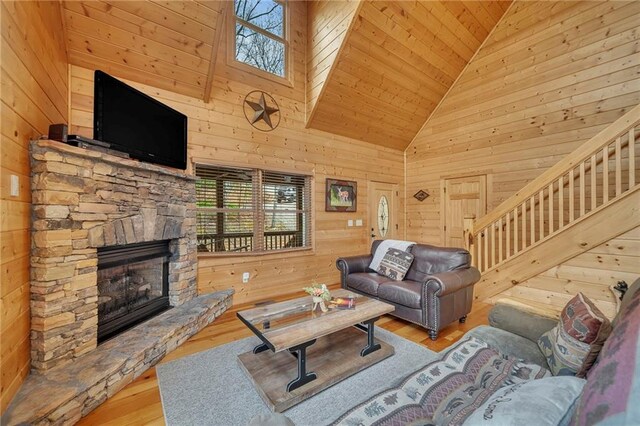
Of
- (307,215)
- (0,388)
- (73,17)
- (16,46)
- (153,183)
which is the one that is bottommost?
(0,388)

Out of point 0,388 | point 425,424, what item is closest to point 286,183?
point 0,388

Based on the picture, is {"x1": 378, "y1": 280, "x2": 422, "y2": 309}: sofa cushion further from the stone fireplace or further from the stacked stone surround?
the stacked stone surround

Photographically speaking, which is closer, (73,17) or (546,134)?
(73,17)

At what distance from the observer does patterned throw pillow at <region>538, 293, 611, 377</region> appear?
3.69 feet

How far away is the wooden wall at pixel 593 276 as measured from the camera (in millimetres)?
2730

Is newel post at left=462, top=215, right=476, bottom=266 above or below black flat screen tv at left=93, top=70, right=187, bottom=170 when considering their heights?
below

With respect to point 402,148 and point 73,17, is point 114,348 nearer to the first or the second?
point 73,17

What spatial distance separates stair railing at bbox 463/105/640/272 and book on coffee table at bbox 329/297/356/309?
242cm

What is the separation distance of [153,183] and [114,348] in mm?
1549

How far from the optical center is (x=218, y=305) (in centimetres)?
329

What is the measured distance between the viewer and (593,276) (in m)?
2.96

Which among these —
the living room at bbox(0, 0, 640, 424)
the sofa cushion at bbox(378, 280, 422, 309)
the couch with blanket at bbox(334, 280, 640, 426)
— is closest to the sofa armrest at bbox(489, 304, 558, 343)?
the couch with blanket at bbox(334, 280, 640, 426)

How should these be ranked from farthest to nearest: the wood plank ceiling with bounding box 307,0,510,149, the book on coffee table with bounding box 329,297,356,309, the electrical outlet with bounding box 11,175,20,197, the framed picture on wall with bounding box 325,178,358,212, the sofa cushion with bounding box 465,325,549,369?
the framed picture on wall with bounding box 325,178,358,212 → the wood plank ceiling with bounding box 307,0,510,149 → the book on coffee table with bounding box 329,297,356,309 → the electrical outlet with bounding box 11,175,20,197 → the sofa cushion with bounding box 465,325,549,369

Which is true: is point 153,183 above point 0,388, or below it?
above
